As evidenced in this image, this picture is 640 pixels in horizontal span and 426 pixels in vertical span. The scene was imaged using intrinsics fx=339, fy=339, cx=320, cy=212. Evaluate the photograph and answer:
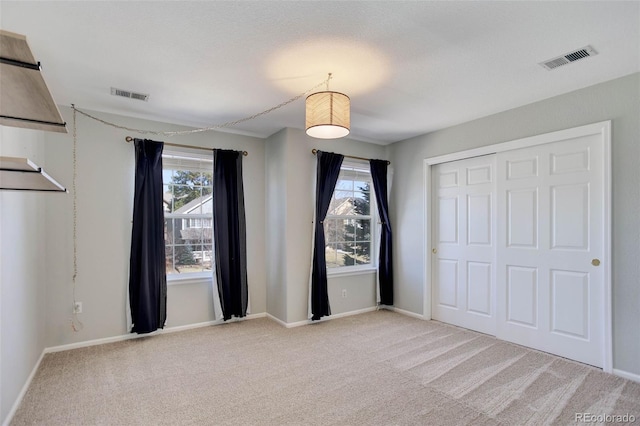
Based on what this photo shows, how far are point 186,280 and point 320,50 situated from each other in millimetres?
3140

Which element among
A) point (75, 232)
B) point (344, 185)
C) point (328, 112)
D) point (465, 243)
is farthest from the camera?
point (344, 185)

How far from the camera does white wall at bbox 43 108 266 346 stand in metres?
3.50

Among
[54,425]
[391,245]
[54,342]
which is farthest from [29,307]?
[391,245]

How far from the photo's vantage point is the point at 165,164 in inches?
166

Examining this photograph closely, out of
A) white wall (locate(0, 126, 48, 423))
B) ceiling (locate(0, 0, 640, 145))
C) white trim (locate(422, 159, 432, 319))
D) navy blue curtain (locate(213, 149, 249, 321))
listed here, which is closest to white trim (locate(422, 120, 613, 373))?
ceiling (locate(0, 0, 640, 145))

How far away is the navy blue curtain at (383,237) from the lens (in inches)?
202

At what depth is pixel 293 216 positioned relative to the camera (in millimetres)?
4438

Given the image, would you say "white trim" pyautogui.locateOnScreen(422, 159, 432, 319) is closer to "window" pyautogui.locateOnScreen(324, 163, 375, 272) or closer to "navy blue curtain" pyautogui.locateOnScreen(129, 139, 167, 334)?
"window" pyautogui.locateOnScreen(324, 163, 375, 272)

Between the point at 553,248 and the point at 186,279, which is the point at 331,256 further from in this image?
the point at 553,248

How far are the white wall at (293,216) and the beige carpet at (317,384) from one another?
65 cm

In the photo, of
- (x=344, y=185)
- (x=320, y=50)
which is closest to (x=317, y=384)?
(x=320, y=50)

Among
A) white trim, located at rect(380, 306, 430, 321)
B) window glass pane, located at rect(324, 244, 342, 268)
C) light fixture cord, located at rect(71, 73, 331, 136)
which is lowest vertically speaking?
white trim, located at rect(380, 306, 430, 321)

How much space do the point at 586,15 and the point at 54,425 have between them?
4.28m

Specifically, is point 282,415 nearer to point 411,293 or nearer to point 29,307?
point 29,307
